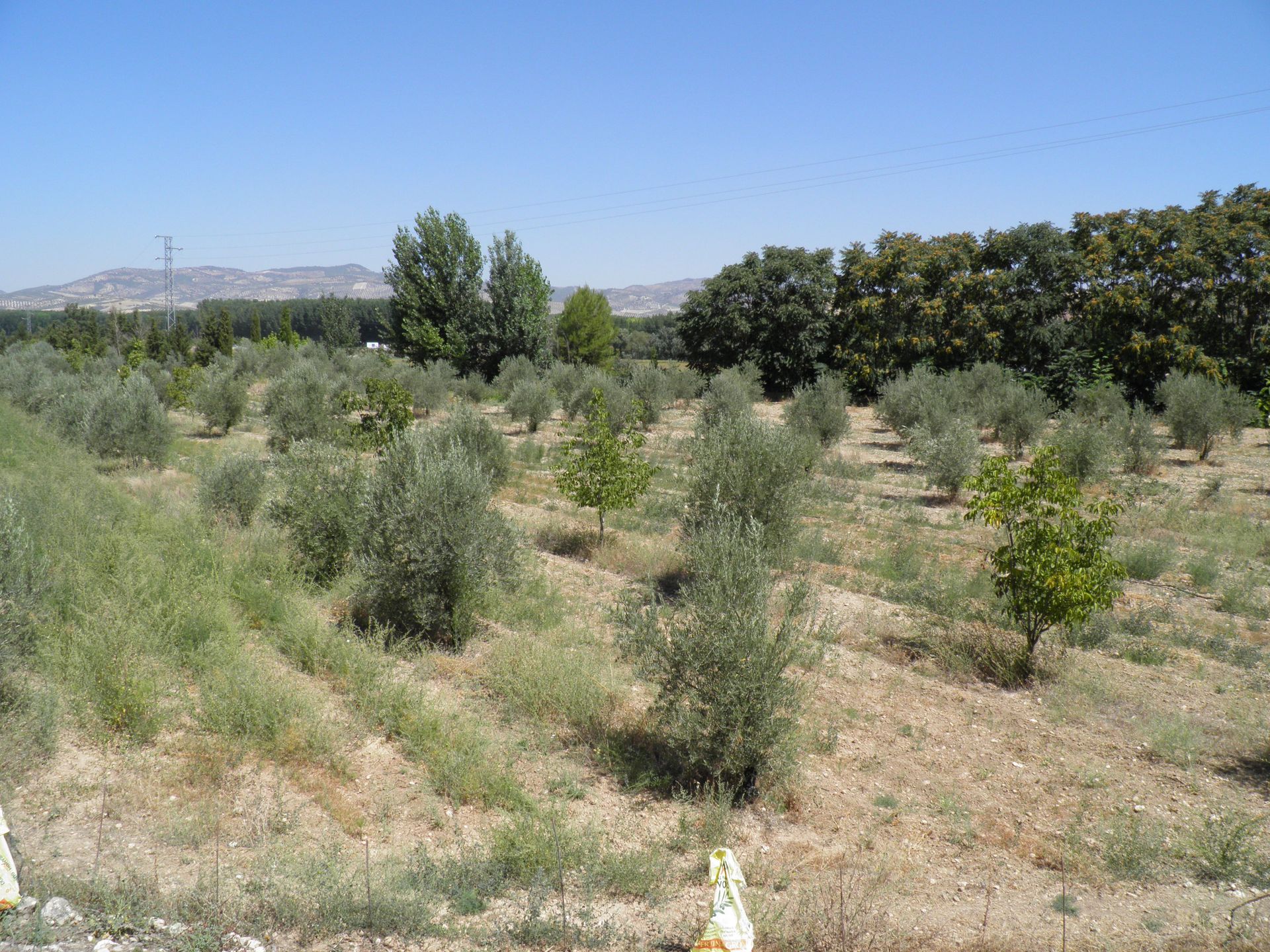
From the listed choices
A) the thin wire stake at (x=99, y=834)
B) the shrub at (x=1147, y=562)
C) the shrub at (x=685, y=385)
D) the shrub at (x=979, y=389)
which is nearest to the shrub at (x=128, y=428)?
the thin wire stake at (x=99, y=834)

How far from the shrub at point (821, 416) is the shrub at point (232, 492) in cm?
1361

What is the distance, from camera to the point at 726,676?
5.91 metres

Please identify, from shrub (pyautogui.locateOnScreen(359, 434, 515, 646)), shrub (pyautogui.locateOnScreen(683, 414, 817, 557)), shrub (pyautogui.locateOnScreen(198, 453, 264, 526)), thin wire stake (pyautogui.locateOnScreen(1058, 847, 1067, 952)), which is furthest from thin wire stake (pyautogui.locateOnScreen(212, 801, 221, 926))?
shrub (pyautogui.locateOnScreen(198, 453, 264, 526))

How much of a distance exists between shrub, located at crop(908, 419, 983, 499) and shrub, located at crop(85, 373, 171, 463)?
50.8ft

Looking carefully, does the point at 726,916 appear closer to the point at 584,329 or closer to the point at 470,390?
the point at 470,390

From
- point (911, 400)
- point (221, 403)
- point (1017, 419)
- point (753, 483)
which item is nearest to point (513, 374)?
point (221, 403)

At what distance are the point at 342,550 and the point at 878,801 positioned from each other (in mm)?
6847

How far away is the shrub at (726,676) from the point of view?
5840 millimetres

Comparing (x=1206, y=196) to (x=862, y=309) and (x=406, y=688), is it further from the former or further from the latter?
(x=406, y=688)

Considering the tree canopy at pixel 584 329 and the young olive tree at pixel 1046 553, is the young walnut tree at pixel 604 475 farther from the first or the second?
the tree canopy at pixel 584 329

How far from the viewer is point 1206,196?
2767cm

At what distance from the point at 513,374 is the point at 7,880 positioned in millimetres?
30652

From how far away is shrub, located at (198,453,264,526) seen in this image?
1163 cm

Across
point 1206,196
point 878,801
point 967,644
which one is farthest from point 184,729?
point 1206,196
